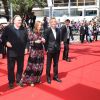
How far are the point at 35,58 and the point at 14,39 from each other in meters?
0.73

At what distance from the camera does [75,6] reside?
2196 inches

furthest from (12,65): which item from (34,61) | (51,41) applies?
(51,41)

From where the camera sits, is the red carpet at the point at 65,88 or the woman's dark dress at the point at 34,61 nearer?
the red carpet at the point at 65,88

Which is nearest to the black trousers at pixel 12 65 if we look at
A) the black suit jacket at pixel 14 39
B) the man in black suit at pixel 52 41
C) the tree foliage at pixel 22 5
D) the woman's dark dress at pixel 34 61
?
the black suit jacket at pixel 14 39

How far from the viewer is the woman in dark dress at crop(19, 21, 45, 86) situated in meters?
7.94

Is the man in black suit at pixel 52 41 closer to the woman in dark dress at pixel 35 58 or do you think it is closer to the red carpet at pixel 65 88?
the woman in dark dress at pixel 35 58

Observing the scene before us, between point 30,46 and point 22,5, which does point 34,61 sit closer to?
point 30,46

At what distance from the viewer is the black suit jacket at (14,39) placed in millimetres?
7746

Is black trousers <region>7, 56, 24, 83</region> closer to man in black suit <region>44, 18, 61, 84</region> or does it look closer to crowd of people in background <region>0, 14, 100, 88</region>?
crowd of people in background <region>0, 14, 100, 88</region>

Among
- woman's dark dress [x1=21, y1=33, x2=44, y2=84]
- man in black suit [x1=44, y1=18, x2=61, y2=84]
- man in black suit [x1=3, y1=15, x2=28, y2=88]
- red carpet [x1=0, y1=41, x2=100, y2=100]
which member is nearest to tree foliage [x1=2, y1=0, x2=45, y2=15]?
red carpet [x1=0, y1=41, x2=100, y2=100]

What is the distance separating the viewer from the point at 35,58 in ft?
26.4

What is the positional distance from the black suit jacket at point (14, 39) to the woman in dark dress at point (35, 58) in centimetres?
25

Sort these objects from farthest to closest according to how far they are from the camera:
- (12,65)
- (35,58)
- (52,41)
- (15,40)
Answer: (52,41) < (35,58) < (12,65) < (15,40)

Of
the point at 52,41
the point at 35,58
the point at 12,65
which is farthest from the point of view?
the point at 52,41
